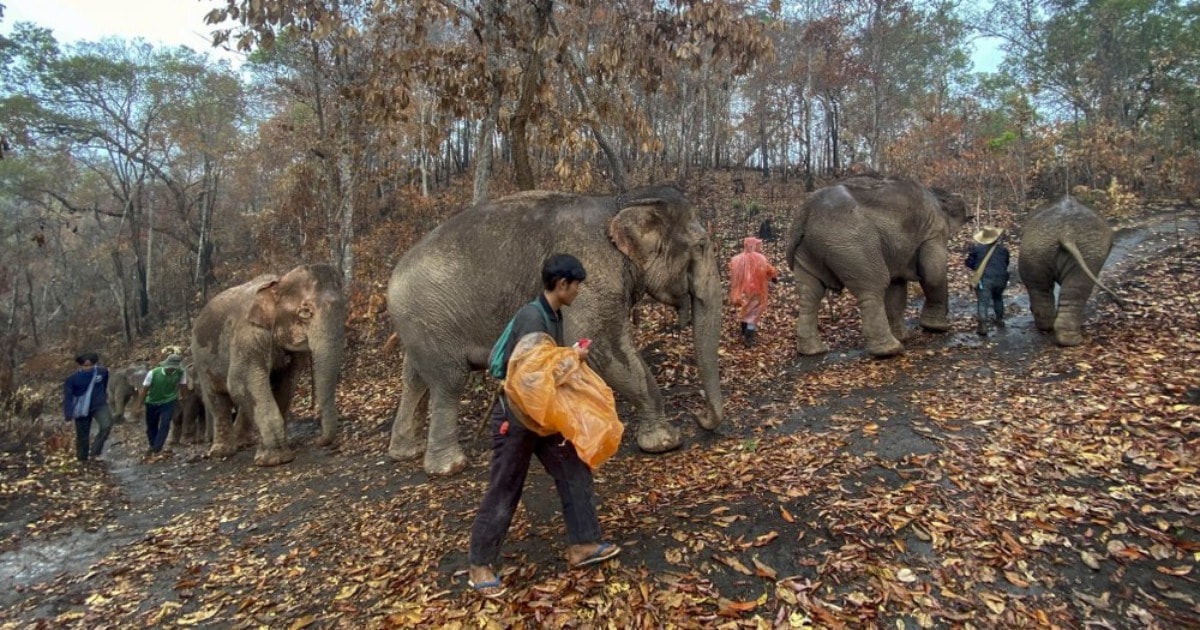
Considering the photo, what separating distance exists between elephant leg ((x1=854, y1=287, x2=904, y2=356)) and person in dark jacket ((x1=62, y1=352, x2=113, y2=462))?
37.2ft

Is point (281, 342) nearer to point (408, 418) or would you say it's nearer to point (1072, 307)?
point (408, 418)

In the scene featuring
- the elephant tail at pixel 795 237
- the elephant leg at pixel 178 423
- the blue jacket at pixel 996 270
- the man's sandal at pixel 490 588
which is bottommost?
the elephant leg at pixel 178 423

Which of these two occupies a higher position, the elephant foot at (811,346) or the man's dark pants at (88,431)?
the elephant foot at (811,346)

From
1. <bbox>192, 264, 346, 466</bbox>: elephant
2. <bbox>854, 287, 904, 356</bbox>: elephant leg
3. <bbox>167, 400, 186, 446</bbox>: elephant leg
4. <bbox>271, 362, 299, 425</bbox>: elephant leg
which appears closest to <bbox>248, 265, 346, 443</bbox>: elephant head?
<bbox>192, 264, 346, 466</bbox>: elephant

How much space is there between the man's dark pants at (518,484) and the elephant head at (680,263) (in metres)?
2.31

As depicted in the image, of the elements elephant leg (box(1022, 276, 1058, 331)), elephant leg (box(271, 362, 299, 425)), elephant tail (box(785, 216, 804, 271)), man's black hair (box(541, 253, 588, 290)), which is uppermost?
elephant tail (box(785, 216, 804, 271))

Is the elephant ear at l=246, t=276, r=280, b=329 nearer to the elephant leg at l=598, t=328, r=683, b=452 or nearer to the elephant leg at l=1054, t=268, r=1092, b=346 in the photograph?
the elephant leg at l=598, t=328, r=683, b=452

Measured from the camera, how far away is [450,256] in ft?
20.3

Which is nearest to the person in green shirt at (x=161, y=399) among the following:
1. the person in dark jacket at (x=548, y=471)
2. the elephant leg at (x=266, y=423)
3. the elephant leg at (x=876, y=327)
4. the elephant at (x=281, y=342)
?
the elephant at (x=281, y=342)

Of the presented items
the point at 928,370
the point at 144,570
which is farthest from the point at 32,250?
the point at 928,370

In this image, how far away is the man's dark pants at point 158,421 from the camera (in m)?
10.8

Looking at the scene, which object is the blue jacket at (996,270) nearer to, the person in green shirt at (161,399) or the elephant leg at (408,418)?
the elephant leg at (408,418)

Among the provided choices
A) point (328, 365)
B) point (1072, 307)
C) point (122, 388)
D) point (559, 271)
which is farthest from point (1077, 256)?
point (122, 388)

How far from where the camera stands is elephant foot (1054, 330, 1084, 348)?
743 centimetres
